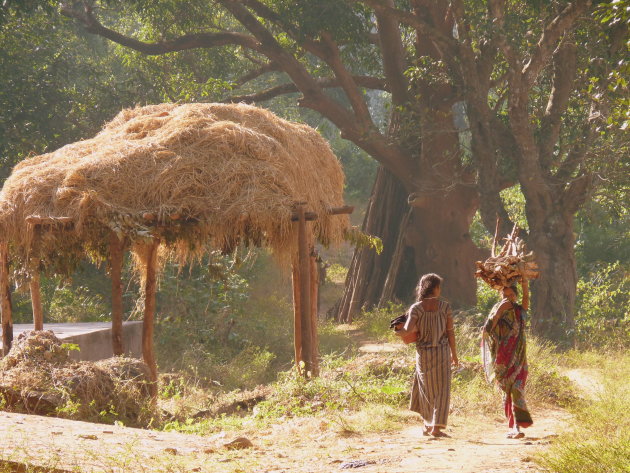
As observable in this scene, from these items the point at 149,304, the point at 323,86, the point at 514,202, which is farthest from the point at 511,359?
the point at 514,202

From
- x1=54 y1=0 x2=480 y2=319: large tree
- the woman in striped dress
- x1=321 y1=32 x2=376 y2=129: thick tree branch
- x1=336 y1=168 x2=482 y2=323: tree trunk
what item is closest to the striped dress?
the woman in striped dress

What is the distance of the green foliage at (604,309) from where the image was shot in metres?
14.2

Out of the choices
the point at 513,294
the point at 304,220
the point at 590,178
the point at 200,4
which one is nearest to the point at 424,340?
the point at 513,294

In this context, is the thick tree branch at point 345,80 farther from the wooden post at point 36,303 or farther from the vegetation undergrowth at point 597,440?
the vegetation undergrowth at point 597,440

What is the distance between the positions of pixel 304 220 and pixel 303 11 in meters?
8.33

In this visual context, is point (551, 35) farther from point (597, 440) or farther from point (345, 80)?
point (597, 440)

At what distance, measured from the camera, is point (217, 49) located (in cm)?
2175

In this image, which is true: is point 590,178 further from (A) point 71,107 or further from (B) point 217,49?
(A) point 71,107

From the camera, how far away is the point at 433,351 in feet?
23.6

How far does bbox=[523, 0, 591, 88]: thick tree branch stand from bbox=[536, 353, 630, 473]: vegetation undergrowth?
5.63 meters

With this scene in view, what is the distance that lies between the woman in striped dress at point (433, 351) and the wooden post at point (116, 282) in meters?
3.78

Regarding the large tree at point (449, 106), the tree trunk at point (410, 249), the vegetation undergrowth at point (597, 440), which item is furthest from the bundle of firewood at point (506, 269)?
the tree trunk at point (410, 249)

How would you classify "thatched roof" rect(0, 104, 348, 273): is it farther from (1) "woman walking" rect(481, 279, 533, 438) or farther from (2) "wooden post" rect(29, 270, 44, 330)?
(1) "woman walking" rect(481, 279, 533, 438)

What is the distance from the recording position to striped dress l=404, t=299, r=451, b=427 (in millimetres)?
7148
